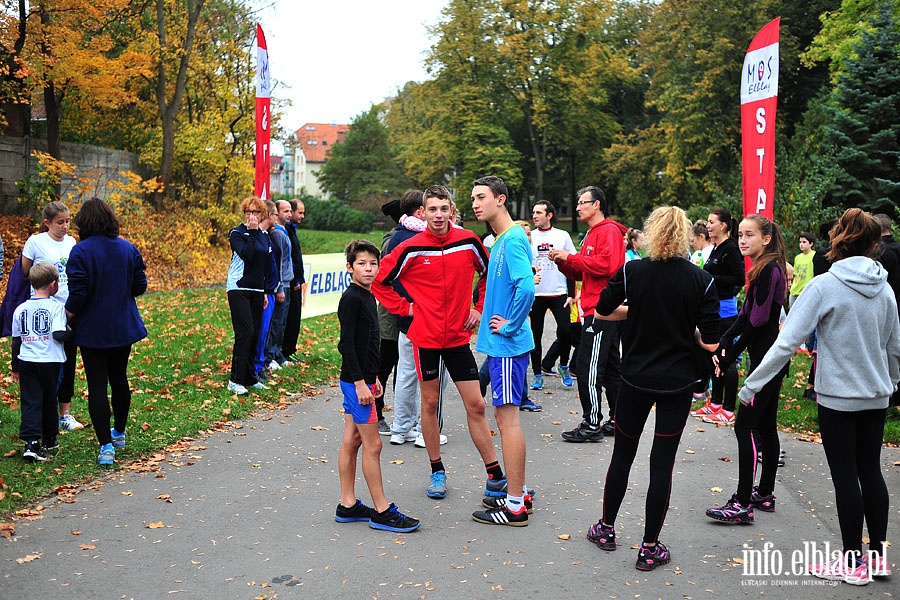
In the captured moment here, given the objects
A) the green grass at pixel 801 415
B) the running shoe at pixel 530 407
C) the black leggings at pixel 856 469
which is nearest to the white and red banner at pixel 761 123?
the green grass at pixel 801 415

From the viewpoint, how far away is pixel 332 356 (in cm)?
1325

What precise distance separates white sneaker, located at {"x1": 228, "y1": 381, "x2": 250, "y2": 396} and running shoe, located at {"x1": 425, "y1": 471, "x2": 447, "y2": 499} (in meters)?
4.04

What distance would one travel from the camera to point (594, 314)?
7254mm

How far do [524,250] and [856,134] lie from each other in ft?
66.9

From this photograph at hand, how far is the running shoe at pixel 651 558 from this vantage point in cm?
493

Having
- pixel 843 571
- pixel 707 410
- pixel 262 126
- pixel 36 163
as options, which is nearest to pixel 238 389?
pixel 262 126

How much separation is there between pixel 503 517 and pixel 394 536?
77 cm

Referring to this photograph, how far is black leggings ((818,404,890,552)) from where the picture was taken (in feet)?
15.7

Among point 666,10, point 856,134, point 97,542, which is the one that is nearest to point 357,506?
point 97,542

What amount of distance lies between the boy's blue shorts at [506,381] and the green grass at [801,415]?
4341 mm

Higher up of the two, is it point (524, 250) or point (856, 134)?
point (856, 134)

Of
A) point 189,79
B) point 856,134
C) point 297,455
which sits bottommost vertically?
point 297,455

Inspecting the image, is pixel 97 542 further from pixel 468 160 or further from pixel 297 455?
pixel 468 160

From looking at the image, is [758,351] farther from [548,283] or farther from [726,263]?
[548,283]
